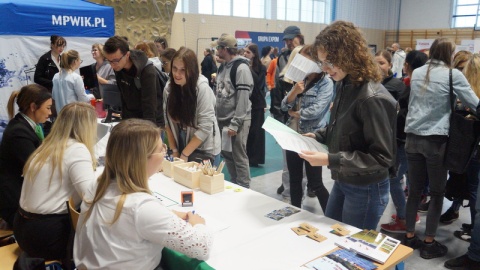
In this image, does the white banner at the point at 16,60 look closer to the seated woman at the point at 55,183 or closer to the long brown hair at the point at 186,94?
the long brown hair at the point at 186,94

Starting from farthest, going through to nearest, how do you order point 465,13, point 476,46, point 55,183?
point 465,13 < point 476,46 < point 55,183

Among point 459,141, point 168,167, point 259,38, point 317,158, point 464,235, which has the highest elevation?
point 259,38

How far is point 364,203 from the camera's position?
1758 millimetres

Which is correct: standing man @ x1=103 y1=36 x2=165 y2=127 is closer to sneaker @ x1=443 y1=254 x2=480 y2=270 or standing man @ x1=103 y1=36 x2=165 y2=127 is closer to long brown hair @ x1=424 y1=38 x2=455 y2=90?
long brown hair @ x1=424 y1=38 x2=455 y2=90

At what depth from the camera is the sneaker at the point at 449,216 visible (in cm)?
337

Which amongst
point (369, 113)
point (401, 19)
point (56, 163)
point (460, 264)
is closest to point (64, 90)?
point (56, 163)

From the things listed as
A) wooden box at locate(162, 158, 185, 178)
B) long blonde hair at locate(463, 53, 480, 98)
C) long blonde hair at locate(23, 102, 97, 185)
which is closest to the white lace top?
long blonde hair at locate(23, 102, 97, 185)

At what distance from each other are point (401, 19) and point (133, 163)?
1745cm

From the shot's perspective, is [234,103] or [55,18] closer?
[234,103]

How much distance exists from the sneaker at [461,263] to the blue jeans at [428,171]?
229 mm

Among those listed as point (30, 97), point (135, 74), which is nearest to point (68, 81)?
point (135, 74)

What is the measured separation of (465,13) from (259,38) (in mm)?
8605

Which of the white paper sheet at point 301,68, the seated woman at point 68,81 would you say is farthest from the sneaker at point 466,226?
the seated woman at point 68,81

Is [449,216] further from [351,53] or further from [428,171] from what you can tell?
[351,53]
